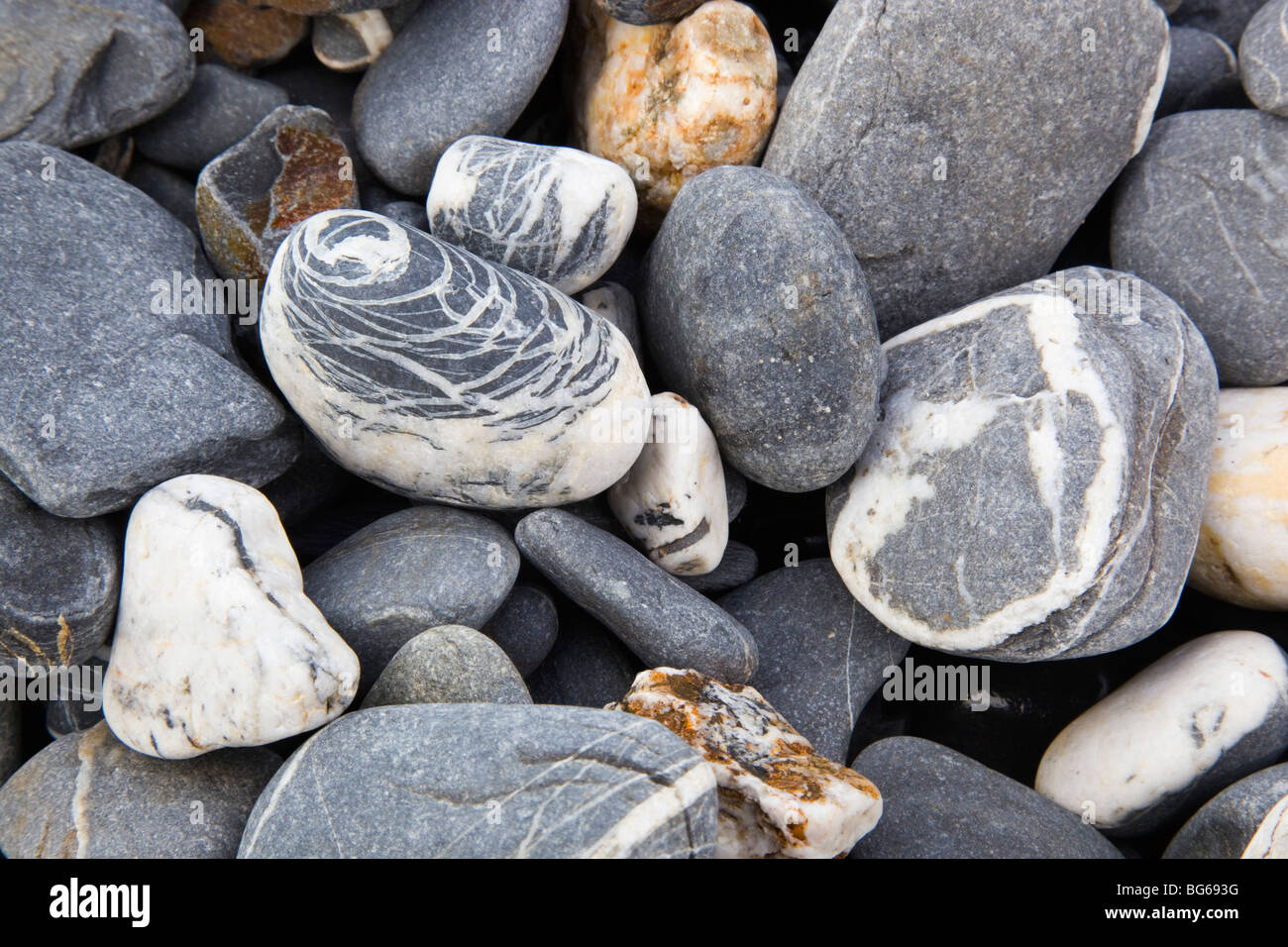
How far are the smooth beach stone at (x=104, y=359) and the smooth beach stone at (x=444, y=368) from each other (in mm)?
183

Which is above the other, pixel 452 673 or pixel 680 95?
pixel 680 95

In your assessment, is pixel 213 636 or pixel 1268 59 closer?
pixel 213 636

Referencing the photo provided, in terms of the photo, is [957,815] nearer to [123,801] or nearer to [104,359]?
[123,801]

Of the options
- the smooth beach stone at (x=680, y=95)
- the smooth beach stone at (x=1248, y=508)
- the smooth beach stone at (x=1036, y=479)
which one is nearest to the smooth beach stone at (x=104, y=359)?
the smooth beach stone at (x=680, y=95)

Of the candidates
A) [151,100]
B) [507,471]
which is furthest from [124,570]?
[151,100]

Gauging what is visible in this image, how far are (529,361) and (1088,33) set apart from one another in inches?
72.6

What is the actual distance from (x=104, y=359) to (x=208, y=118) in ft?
3.19

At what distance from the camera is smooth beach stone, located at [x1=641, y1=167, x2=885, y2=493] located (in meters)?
2.38

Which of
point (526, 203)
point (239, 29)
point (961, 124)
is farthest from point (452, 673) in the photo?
point (239, 29)

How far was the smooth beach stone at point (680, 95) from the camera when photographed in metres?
2.73

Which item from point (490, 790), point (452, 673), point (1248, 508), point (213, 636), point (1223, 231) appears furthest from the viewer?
point (1223, 231)

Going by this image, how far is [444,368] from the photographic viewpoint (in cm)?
223

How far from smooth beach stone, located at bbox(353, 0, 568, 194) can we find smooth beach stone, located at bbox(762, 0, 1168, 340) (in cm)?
77

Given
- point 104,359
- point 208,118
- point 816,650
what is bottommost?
point 816,650
